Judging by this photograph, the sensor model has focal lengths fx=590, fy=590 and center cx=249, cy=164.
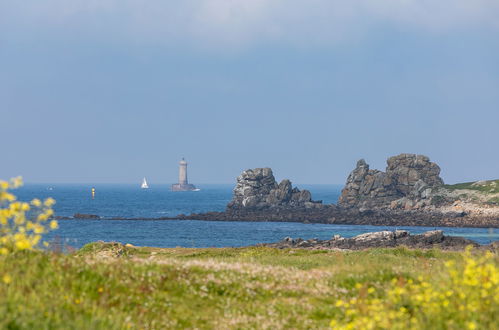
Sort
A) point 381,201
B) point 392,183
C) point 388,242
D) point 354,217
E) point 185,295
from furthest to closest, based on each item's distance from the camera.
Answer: point 392,183 < point 381,201 < point 354,217 < point 388,242 < point 185,295

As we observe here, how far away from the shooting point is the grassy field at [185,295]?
39.6ft

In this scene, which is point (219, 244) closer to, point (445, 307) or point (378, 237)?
point (378, 237)

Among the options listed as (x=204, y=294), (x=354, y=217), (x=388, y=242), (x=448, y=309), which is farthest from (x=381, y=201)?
(x=448, y=309)

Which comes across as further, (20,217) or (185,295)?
(185,295)

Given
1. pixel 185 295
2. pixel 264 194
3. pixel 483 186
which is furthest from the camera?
pixel 264 194

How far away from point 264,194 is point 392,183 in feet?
119

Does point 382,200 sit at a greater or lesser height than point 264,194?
lesser

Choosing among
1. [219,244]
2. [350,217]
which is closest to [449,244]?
[219,244]

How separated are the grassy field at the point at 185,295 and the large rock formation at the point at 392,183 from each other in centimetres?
14370

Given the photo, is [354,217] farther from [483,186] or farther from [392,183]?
[483,186]

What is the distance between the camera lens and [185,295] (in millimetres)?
15398

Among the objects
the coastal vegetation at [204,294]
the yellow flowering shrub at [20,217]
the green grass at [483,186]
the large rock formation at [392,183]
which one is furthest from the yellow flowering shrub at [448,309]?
the green grass at [483,186]

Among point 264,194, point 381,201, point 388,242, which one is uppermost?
point 264,194

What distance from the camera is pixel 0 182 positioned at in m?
13.5
